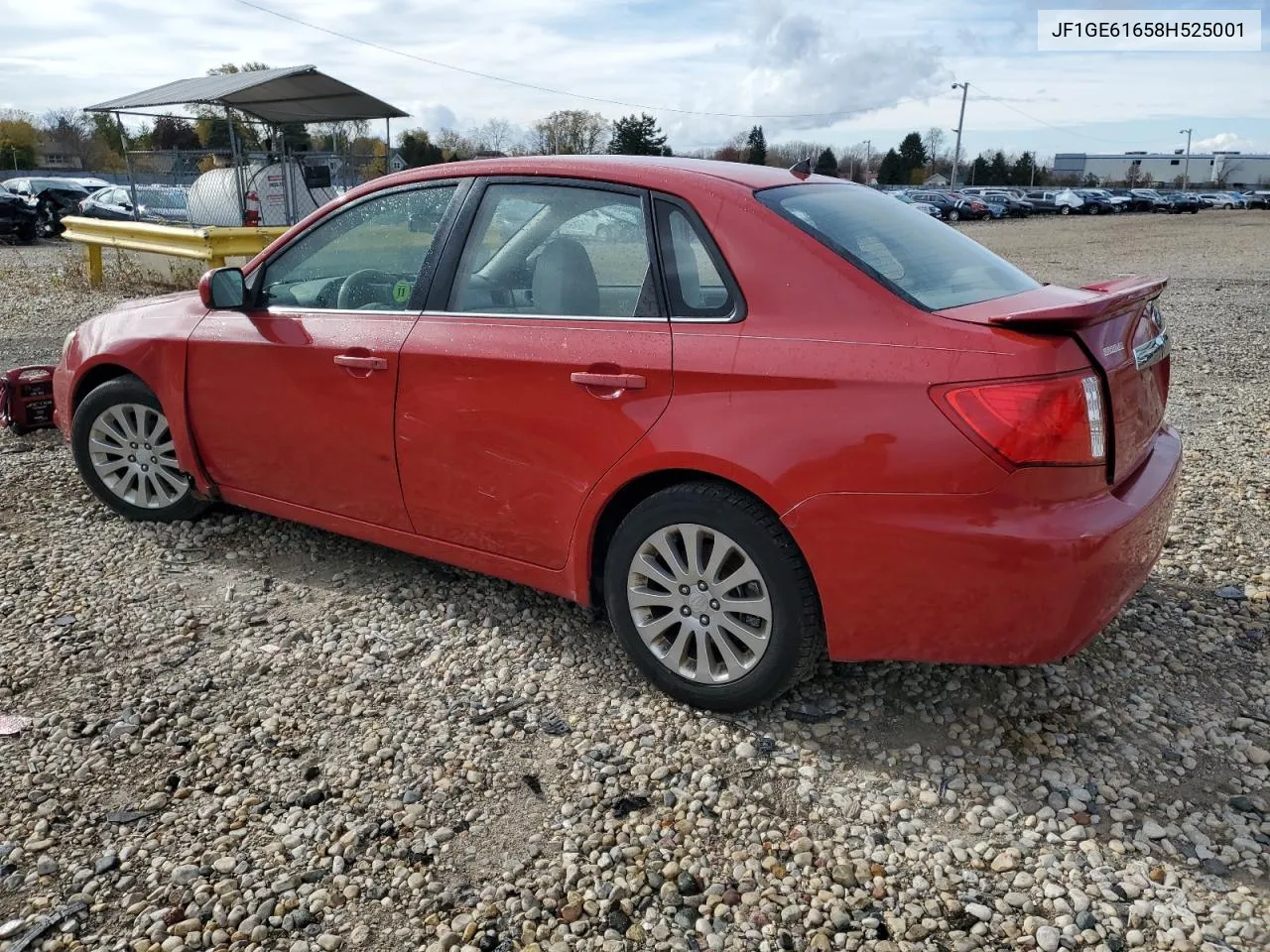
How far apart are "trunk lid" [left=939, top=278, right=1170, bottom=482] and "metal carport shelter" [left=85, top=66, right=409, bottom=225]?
522 inches

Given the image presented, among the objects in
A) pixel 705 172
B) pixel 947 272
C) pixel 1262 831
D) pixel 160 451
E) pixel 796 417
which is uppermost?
pixel 705 172

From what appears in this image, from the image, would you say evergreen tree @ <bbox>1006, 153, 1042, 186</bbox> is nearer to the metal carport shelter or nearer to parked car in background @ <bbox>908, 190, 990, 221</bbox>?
parked car in background @ <bbox>908, 190, 990, 221</bbox>

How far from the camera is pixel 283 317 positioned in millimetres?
4090

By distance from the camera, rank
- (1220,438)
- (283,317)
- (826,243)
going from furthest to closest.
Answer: (1220,438) → (283,317) → (826,243)

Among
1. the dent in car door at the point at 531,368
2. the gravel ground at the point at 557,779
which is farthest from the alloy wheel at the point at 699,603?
the dent in car door at the point at 531,368

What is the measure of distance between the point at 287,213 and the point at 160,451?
12.3m

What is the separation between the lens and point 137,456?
4820 millimetres

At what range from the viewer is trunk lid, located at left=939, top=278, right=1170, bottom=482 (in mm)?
2715

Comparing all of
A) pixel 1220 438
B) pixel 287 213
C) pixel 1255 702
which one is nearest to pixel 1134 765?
pixel 1255 702

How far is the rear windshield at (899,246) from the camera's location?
9.91 ft

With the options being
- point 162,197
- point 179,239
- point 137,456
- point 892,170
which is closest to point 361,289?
point 137,456

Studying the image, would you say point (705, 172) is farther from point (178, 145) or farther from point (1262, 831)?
point (178, 145)

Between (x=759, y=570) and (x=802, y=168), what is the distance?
1627 mm

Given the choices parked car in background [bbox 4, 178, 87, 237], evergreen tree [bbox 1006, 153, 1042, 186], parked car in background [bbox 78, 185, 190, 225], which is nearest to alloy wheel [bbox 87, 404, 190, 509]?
parked car in background [bbox 78, 185, 190, 225]
